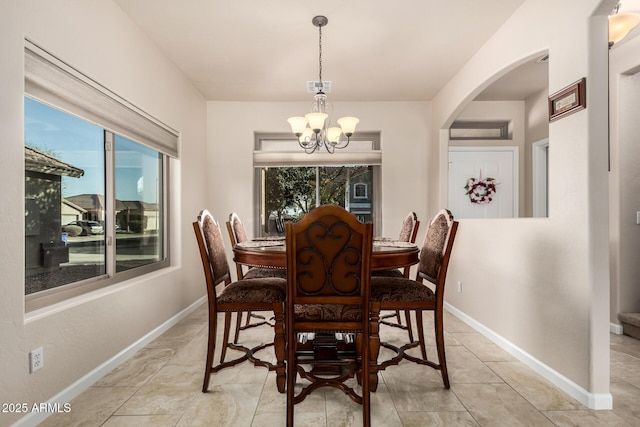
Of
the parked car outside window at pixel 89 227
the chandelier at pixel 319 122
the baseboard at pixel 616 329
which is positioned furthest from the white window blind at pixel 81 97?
the baseboard at pixel 616 329

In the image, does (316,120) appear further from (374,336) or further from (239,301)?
(374,336)

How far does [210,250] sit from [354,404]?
1181 mm

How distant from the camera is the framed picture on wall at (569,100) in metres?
1.93

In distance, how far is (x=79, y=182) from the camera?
231 centimetres

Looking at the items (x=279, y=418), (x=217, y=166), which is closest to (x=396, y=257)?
(x=279, y=418)

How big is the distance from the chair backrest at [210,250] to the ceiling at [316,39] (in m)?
1.53

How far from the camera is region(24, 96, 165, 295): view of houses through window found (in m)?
1.94

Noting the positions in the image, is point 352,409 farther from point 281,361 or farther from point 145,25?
point 145,25

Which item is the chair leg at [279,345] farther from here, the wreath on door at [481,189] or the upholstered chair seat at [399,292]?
the wreath on door at [481,189]

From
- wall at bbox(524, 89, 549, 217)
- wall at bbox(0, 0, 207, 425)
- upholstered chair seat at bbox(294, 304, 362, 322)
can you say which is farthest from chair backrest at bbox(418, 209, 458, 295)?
wall at bbox(524, 89, 549, 217)

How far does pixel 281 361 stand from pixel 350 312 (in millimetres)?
516

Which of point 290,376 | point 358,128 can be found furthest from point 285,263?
point 358,128

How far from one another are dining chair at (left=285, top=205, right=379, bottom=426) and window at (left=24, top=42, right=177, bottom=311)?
1400 mm

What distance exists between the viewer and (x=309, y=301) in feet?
5.62
